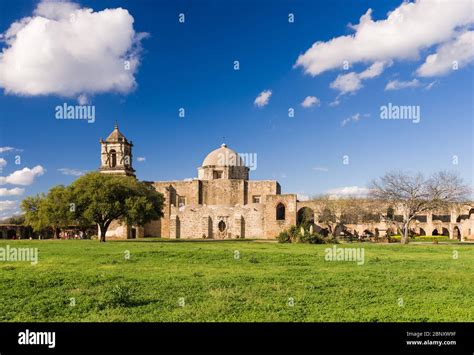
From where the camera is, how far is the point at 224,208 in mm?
49219

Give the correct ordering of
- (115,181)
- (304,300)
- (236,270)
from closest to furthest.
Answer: (304,300)
(236,270)
(115,181)

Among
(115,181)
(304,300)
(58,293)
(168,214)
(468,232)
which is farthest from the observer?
(168,214)

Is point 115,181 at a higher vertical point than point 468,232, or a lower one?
higher

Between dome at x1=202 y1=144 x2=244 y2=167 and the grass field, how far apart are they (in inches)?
1664

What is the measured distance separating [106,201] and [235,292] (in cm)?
2532

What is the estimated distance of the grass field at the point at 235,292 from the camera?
26.5 feet

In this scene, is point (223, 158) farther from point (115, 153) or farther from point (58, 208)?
point (58, 208)

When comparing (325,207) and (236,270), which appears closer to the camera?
(236,270)

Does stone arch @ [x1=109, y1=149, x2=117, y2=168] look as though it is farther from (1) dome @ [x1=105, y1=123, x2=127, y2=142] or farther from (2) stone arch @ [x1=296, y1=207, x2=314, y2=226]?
(2) stone arch @ [x1=296, y1=207, x2=314, y2=226]

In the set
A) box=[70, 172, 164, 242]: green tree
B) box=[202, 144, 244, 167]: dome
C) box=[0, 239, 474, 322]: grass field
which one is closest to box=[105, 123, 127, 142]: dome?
box=[202, 144, 244, 167]: dome
